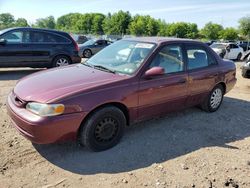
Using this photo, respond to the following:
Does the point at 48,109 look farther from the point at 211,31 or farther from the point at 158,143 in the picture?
the point at 211,31

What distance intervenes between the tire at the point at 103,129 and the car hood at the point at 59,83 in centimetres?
43

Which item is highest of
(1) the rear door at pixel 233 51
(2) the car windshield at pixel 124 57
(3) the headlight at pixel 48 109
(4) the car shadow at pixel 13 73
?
(2) the car windshield at pixel 124 57

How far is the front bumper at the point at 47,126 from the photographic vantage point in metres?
3.65

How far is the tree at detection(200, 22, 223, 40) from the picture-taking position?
6244 cm

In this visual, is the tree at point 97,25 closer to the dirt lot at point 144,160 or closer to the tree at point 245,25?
the tree at point 245,25

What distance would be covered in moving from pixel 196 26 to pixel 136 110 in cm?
6407

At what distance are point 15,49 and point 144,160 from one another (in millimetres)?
7363

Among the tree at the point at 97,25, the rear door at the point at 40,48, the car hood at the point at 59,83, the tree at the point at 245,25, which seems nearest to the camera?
the car hood at the point at 59,83

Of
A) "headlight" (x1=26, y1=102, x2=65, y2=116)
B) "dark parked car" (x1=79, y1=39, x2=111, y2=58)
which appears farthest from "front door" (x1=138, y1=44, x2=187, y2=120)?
"dark parked car" (x1=79, y1=39, x2=111, y2=58)

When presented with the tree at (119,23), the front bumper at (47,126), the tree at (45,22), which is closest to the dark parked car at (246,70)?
the front bumper at (47,126)

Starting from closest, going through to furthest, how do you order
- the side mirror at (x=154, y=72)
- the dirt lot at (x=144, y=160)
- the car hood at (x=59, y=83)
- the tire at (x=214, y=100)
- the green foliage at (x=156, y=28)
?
the dirt lot at (x=144, y=160)
the car hood at (x=59, y=83)
the side mirror at (x=154, y=72)
the tire at (x=214, y=100)
the green foliage at (x=156, y=28)

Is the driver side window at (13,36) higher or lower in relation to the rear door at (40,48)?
higher

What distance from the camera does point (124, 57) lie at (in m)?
4.96

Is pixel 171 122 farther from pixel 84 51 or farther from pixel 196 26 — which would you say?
pixel 196 26
